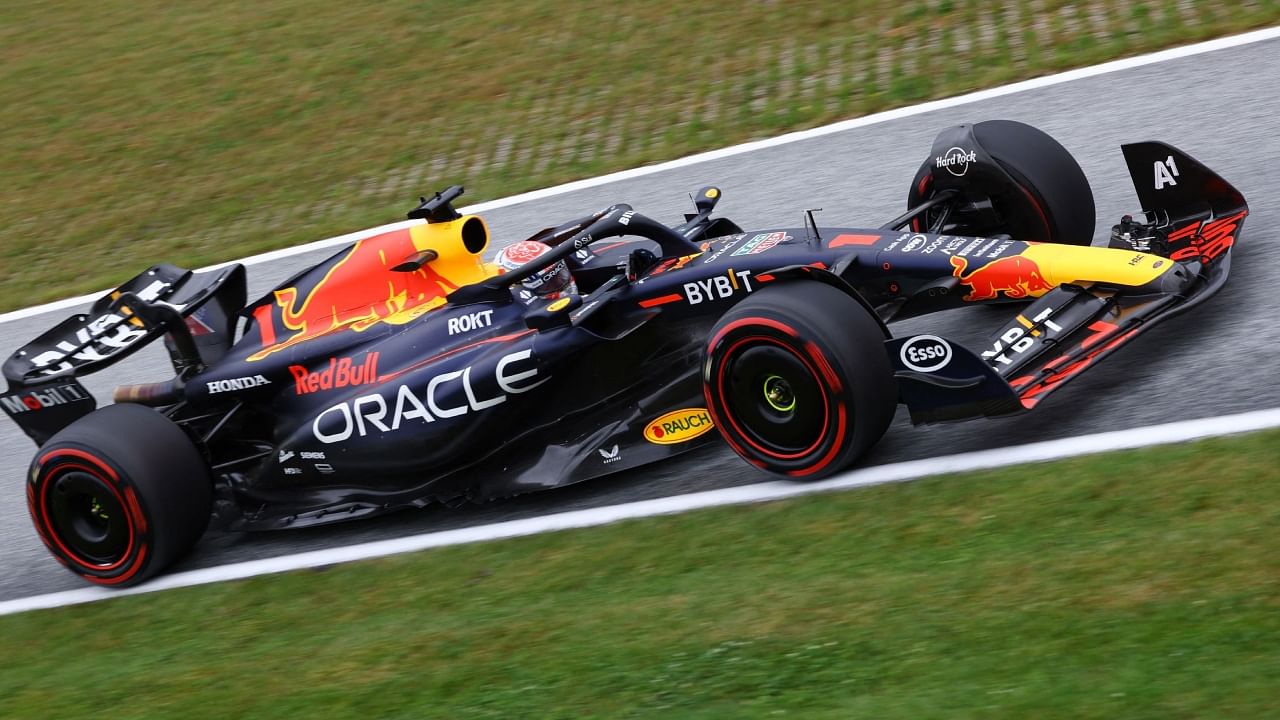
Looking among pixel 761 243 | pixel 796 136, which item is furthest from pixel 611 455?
pixel 796 136

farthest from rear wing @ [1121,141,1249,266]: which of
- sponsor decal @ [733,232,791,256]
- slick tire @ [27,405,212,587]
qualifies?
slick tire @ [27,405,212,587]

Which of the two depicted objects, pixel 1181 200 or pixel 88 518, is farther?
pixel 88 518

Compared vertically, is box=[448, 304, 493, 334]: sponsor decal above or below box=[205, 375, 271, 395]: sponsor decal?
above

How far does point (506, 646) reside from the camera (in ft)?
15.7

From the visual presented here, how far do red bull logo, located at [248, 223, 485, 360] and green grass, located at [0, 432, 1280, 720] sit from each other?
1251 mm

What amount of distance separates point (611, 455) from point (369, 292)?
5.15ft

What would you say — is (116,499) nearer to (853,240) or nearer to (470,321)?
(470,321)

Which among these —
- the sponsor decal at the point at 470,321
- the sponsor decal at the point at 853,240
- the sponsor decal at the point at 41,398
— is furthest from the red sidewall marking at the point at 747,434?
the sponsor decal at the point at 41,398

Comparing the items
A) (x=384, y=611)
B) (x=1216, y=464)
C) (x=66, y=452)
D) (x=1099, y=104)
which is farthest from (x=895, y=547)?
(x=1099, y=104)

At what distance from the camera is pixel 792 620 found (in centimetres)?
437

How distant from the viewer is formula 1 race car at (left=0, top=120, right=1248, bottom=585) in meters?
5.14

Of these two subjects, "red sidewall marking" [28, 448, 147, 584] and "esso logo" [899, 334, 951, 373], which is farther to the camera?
"red sidewall marking" [28, 448, 147, 584]

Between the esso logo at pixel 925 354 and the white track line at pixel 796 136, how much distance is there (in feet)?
16.0

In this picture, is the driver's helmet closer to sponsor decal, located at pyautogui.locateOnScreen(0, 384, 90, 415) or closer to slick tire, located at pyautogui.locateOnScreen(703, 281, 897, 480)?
slick tire, located at pyautogui.locateOnScreen(703, 281, 897, 480)
